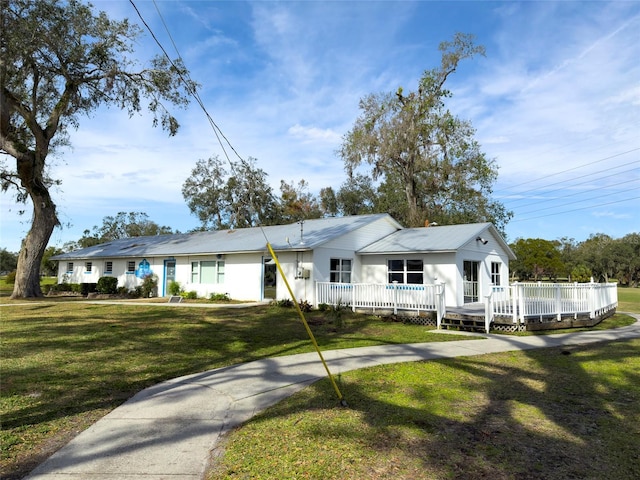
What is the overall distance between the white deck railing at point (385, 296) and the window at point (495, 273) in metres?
7.25

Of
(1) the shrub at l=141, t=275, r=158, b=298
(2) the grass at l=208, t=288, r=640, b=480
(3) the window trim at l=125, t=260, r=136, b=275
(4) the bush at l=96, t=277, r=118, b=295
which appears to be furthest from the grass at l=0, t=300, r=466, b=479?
(3) the window trim at l=125, t=260, r=136, b=275

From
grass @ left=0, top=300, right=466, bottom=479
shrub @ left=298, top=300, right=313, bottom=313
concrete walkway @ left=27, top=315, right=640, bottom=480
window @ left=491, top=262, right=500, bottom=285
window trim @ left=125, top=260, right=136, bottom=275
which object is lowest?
concrete walkway @ left=27, top=315, right=640, bottom=480

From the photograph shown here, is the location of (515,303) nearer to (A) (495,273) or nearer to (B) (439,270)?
(B) (439,270)

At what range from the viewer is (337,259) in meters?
20.1

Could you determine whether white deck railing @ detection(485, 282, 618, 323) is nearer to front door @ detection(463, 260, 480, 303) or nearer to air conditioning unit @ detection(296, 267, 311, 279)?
front door @ detection(463, 260, 480, 303)

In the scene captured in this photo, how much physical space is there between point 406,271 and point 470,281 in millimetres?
2838

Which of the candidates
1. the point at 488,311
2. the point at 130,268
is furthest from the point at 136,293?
the point at 488,311

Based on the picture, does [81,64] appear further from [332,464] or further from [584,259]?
[584,259]

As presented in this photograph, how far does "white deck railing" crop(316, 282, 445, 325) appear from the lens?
48.1ft

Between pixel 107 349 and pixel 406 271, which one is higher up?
pixel 406 271

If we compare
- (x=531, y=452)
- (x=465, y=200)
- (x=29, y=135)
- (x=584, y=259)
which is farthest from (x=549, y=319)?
(x=584, y=259)

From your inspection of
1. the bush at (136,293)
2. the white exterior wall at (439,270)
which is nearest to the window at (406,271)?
the white exterior wall at (439,270)

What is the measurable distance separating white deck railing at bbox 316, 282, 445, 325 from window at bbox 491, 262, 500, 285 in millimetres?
7248

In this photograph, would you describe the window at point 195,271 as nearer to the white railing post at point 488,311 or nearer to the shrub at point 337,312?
the shrub at point 337,312
